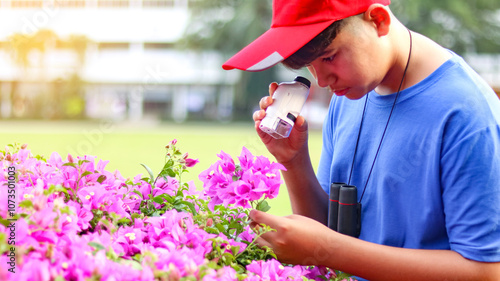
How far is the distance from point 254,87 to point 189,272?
2942cm

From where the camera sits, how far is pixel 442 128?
4.69ft

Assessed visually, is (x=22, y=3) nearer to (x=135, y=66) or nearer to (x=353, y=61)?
(x=135, y=66)

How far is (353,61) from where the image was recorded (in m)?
1.46

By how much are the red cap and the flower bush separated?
24 cm

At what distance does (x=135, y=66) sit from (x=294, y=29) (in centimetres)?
3746

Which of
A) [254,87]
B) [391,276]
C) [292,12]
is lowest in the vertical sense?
[254,87]

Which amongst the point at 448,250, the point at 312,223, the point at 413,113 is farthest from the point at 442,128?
the point at 312,223

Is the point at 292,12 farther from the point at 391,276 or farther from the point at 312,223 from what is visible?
the point at 391,276

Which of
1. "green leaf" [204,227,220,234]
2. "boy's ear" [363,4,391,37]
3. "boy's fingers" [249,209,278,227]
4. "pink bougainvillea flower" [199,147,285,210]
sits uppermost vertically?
"boy's ear" [363,4,391,37]

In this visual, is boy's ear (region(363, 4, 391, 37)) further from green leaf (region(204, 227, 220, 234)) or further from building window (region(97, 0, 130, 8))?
building window (region(97, 0, 130, 8))

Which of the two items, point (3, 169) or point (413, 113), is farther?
point (413, 113)

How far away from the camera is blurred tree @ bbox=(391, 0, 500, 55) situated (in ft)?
78.7

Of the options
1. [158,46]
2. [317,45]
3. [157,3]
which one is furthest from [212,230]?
[157,3]

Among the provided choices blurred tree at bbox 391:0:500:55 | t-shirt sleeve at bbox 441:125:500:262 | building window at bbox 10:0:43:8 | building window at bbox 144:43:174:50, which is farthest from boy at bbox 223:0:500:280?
building window at bbox 144:43:174:50
